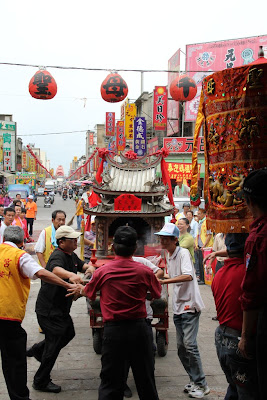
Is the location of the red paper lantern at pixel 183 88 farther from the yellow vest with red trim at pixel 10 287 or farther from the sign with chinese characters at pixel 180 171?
the yellow vest with red trim at pixel 10 287

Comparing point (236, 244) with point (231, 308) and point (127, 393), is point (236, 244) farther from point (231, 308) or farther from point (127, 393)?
point (127, 393)

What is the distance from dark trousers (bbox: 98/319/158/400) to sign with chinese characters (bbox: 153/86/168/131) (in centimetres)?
2311

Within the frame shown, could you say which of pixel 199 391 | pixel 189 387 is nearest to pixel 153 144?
pixel 189 387

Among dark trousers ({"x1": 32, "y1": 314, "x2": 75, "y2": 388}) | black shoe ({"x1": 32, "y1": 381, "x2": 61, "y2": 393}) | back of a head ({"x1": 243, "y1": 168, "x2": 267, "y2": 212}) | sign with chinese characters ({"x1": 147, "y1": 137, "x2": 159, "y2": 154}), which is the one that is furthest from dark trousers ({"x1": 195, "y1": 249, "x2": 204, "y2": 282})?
sign with chinese characters ({"x1": 147, "y1": 137, "x2": 159, "y2": 154})

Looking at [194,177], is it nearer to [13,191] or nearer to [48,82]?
[48,82]

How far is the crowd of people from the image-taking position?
2.73 m

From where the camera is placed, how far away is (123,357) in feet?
11.9

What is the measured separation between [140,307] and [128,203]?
3854 mm

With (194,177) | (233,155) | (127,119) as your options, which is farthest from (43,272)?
(127,119)

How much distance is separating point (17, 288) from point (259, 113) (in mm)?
2801

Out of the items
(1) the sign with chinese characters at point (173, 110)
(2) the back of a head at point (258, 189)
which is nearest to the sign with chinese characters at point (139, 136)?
(1) the sign with chinese characters at point (173, 110)

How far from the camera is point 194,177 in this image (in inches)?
174

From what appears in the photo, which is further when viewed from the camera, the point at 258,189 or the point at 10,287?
the point at 10,287

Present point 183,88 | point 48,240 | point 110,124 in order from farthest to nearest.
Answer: point 110,124 → point 183,88 → point 48,240
